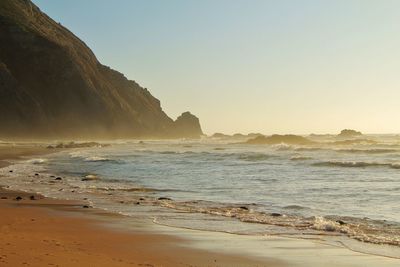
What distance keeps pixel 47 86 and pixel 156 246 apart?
351 ft

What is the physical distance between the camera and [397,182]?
83.5 ft

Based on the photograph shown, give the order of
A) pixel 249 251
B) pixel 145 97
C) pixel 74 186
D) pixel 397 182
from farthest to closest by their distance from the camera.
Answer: pixel 145 97 → pixel 397 182 → pixel 74 186 → pixel 249 251

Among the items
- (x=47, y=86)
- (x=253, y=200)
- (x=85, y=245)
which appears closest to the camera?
(x=85, y=245)

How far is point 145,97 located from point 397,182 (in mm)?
154133

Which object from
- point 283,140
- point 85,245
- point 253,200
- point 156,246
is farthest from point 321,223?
point 283,140

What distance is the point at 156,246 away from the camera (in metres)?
10.5

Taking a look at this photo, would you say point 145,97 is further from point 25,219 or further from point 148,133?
point 25,219

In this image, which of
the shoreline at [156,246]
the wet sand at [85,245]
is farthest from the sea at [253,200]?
the wet sand at [85,245]

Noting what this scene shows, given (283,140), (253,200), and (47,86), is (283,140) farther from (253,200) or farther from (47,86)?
(253,200)

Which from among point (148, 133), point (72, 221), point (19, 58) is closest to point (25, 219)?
point (72, 221)

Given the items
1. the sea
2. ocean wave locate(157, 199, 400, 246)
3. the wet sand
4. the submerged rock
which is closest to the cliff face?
the submerged rock

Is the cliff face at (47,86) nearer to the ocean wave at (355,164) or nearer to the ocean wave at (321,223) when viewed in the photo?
the ocean wave at (355,164)

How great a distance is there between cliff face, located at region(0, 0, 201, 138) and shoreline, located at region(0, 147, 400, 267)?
89809mm

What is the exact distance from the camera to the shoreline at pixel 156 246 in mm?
9062
